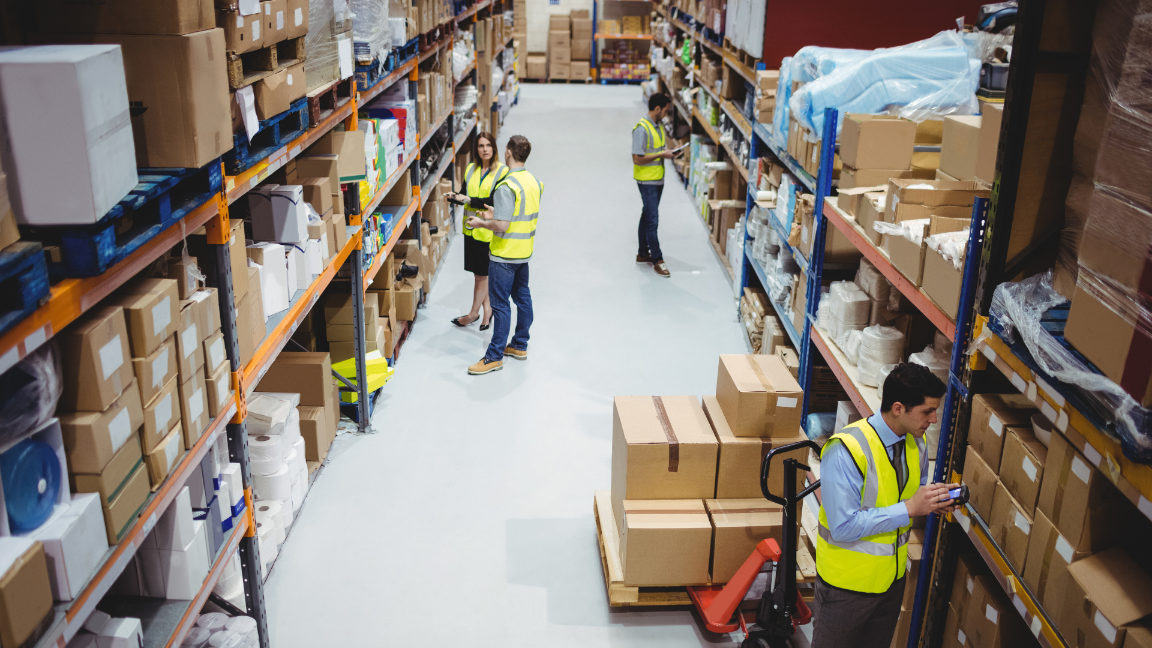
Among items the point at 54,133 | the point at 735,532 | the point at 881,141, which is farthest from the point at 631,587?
the point at 54,133

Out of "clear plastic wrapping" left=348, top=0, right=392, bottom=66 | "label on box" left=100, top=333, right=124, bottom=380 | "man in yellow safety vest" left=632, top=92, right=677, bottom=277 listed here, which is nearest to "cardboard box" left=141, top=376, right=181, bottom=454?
"label on box" left=100, top=333, right=124, bottom=380

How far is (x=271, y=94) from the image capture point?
3.41m

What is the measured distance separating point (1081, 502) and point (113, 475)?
8.88 feet

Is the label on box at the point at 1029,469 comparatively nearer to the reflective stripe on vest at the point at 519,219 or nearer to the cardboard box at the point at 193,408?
the cardboard box at the point at 193,408

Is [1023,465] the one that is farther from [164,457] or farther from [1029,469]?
[164,457]

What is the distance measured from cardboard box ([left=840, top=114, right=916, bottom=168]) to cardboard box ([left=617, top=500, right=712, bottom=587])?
2.27 meters

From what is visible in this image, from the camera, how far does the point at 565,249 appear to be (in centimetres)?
971

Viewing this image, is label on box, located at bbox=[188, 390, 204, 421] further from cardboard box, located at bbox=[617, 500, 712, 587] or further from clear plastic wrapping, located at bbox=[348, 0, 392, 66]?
clear plastic wrapping, located at bbox=[348, 0, 392, 66]

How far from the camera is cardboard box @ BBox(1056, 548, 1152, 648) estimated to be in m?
2.17

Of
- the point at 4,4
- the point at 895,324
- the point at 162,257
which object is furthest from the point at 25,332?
the point at 895,324

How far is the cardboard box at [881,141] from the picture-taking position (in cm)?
475

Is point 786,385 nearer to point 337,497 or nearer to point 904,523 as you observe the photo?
point 904,523

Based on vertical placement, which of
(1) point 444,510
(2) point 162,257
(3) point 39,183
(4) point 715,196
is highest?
(3) point 39,183

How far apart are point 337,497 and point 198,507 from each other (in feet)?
6.23
